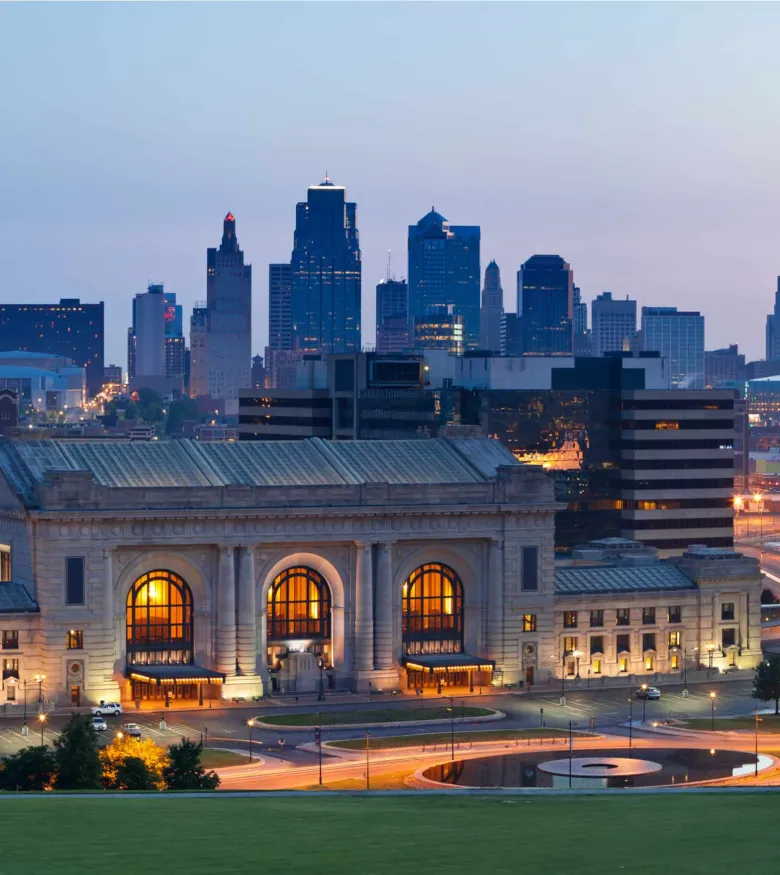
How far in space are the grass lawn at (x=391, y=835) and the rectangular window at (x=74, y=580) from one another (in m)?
78.0

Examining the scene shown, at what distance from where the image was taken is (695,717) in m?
165

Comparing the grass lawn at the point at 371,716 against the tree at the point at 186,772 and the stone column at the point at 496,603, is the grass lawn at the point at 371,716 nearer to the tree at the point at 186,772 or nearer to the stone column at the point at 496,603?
the stone column at the point at 496,603

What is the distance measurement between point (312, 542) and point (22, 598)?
2166 centimetres

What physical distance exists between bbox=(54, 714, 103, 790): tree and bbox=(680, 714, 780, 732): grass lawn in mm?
53115

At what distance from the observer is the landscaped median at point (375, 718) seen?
158000 mm

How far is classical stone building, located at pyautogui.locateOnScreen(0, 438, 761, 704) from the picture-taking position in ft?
547

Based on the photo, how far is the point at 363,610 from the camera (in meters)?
176

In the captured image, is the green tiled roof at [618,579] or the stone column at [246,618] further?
the green tiled roof at [618,579]

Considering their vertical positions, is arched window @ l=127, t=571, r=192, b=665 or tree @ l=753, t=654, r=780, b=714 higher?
arched window @ l=127, t=571, r=192, b=665

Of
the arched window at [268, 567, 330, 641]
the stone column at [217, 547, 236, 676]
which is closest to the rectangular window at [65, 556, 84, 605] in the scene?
the stone column at [217, 547, 236, 676]

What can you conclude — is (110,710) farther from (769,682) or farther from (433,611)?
(769,682)

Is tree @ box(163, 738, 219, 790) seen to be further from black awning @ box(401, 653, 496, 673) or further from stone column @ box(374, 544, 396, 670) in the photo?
stone column @ box(374, 544, 396, 670)

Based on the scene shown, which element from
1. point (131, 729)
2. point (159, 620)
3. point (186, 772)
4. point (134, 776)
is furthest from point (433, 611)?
point (134, 776)

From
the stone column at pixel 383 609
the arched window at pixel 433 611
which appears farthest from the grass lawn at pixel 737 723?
the stone column at pixel 383 609
